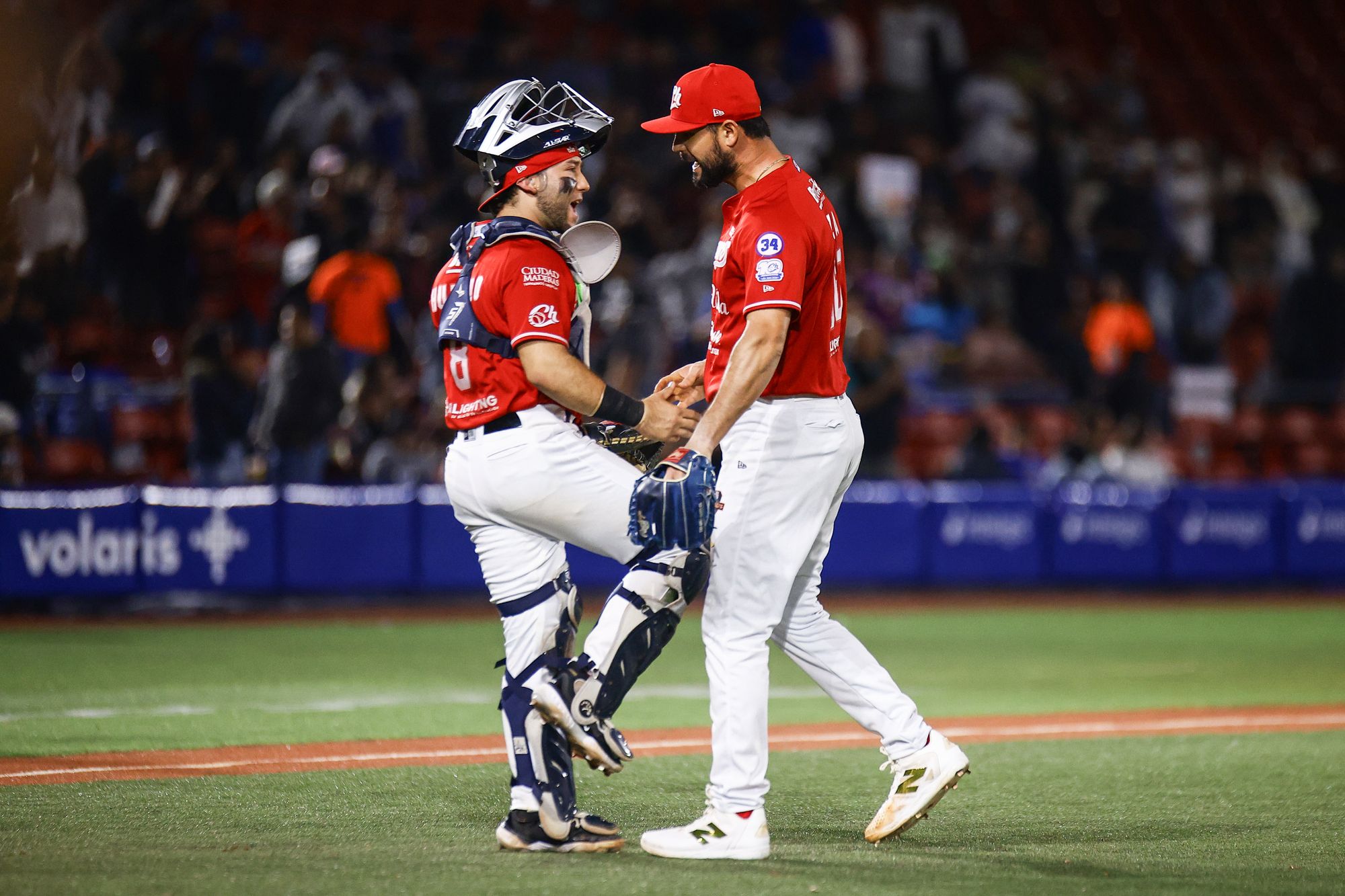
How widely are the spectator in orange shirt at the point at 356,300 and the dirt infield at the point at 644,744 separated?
644 cm

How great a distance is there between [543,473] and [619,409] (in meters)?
0.31

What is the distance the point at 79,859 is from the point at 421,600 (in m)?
8.58

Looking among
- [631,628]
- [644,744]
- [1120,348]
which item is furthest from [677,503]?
[1120,348]

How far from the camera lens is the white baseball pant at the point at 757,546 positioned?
4.87 m

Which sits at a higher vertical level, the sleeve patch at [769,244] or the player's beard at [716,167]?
the player's beard at [716,167]

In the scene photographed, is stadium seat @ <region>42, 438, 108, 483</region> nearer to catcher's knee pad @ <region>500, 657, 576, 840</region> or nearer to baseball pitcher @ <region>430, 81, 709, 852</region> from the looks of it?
baseball pitcher @ <region>430, 81, 709, 852</region>

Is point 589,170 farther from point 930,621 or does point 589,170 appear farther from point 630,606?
point 630,606

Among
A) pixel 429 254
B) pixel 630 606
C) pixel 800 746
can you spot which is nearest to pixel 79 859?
pixel 630 606

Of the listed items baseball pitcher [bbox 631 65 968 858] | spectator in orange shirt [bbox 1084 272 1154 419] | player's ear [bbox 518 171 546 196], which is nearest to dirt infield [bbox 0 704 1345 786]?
baseball pitcher [bbox 631 65 968 858]

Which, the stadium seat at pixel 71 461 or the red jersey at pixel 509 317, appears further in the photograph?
the stadium seat at pixel 71 461

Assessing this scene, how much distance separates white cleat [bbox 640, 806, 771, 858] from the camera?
190 inches

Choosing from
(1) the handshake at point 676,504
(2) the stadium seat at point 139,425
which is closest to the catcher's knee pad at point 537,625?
(1) the handshake at point 676,504

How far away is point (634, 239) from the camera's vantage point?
14984 millimetres

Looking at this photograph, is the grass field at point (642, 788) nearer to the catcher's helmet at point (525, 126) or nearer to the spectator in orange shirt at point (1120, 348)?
the catcher's helmet at point (525, 126)
